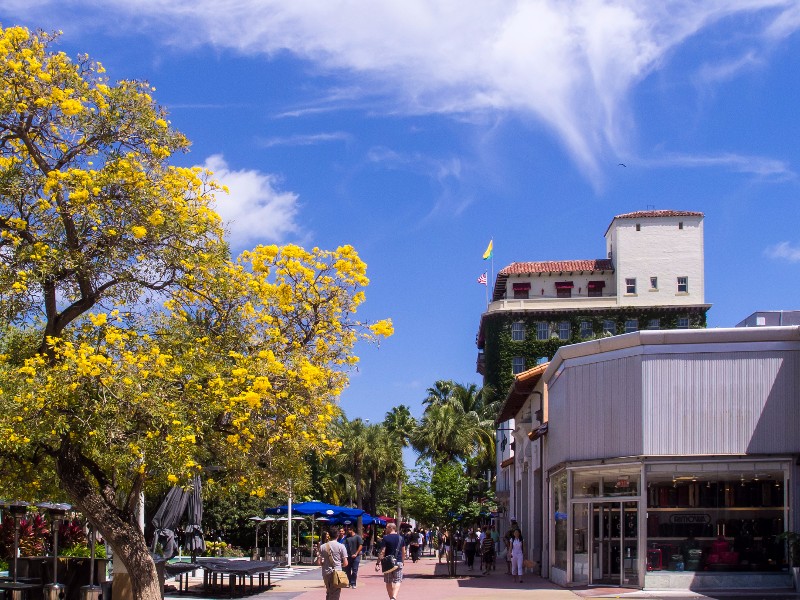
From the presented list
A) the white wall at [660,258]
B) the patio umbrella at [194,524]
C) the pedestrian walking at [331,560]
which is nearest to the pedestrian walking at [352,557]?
the patio umbrella at [194,524]

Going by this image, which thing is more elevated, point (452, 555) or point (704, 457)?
point (704, 457)

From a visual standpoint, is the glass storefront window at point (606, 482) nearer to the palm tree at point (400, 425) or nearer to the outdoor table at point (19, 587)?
the outdoor table at point (19, 587)

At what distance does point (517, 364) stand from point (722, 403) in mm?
66446

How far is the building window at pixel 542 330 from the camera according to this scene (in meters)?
91.6

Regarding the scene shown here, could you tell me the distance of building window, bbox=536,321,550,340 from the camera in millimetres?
91562

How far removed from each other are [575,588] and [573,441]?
3507mm

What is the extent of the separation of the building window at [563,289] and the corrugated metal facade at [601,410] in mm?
65662

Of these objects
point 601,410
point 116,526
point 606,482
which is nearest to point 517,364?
point 606,482

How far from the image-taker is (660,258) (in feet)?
300

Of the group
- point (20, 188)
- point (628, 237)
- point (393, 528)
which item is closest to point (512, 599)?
point (393, 528)

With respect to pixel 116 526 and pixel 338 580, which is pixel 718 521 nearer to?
pixel 338 580

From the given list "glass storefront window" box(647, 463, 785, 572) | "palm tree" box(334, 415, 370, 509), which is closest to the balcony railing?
"palm tree" box(334, 415, 370, 509)

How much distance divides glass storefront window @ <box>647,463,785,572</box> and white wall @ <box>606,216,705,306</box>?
224 ft

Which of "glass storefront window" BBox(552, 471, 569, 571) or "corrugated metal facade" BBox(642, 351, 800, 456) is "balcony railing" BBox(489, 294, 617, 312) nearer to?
"glass storefront window" BBox(552, 471, 569, 571)
